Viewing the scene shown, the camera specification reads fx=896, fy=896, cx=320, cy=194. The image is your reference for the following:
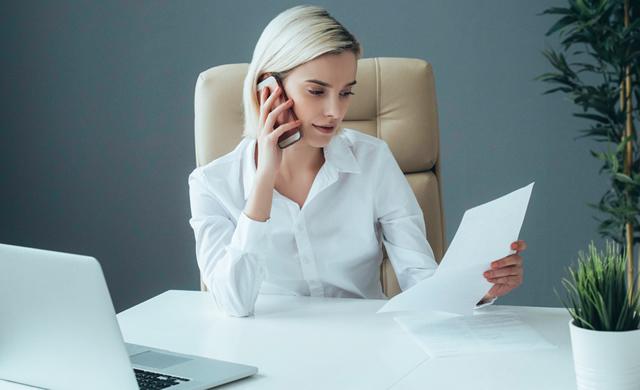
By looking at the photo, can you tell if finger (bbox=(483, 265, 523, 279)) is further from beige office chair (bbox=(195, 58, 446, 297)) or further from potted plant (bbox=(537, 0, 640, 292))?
beige office chair (bbox=(195, 58, 446, 297))

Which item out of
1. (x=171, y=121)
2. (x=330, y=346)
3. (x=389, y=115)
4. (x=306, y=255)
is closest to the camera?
(x=330, y=346)

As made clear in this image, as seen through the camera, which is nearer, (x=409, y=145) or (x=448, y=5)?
(x=409, y=145)

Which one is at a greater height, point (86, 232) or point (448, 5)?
point (448, 5)

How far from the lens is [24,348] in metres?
1.20

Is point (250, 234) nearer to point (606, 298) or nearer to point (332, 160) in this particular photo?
point (332, 160)

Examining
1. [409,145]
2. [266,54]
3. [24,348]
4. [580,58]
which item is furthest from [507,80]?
[24,348]

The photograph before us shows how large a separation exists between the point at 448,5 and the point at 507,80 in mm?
300

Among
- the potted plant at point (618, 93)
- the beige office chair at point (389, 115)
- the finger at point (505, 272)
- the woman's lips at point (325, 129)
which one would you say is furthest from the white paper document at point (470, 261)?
the beige office chair at point (389, 115)

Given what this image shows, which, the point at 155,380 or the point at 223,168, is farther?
the point at 223,168

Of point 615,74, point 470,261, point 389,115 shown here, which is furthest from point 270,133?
point 615,74

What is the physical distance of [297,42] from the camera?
1762mm

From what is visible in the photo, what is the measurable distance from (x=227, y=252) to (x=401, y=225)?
15.0 inches

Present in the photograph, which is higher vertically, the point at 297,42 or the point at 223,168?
the point at 297,42

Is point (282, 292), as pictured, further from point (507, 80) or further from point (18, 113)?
point (18, 113)
